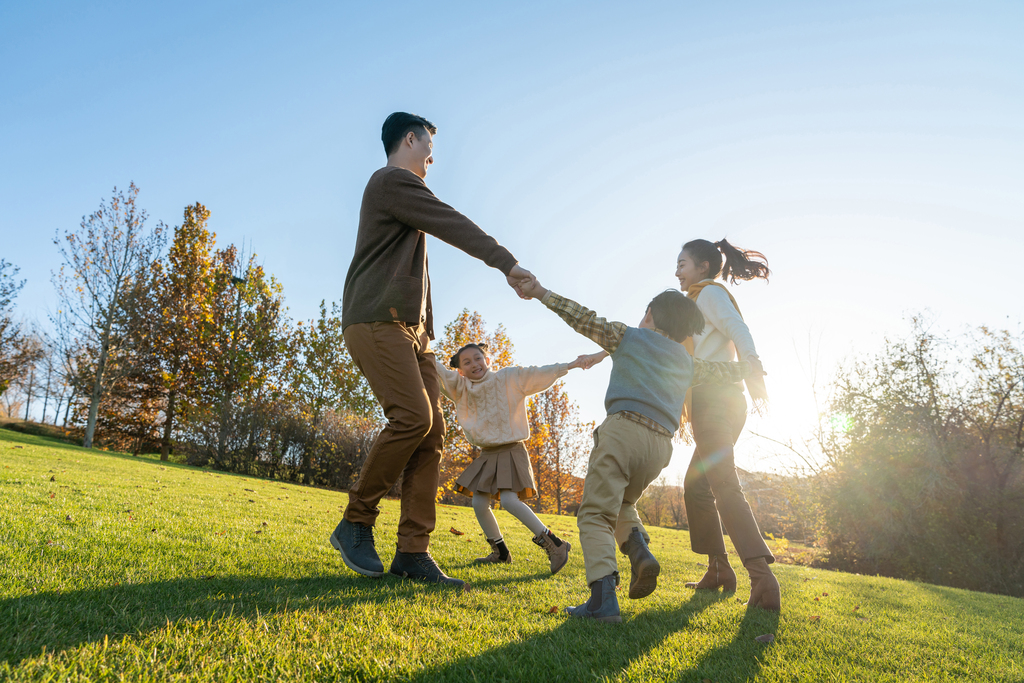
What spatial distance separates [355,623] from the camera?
6.76 feet

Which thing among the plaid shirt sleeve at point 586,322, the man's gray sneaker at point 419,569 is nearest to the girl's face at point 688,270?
the plaid shirt sleeve at point 586,322

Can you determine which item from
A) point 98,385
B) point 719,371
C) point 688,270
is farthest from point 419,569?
point 98,385

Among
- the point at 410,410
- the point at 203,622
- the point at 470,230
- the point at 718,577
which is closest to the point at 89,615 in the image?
the point at 203,622

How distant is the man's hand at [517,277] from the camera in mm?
2998

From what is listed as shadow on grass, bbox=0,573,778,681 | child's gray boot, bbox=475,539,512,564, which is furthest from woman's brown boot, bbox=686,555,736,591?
child's gray boot, bbox=475,539,512,564

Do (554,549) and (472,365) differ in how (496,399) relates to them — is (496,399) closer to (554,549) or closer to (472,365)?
(472,365)

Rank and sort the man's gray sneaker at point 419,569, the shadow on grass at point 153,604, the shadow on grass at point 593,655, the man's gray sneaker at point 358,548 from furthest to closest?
the man's gray sneaker at point 419,569 → the man's gray sneaker at point 358,548 → the shadow on grass at point 593,655 → the shadow on grass at point 153,604

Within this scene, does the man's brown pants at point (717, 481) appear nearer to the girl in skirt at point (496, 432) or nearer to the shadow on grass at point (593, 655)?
the shadow on grass at point (593, 655)

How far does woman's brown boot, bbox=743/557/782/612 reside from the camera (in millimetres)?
3160

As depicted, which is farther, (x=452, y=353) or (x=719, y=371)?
(x=452, y=353)

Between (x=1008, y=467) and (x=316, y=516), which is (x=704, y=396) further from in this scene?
(x=1008, y=467)

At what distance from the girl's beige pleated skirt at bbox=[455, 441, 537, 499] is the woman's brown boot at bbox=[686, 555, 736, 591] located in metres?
1.45

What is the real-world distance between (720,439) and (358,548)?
243 cm

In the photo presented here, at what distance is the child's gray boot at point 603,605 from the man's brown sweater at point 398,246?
1.76 m
